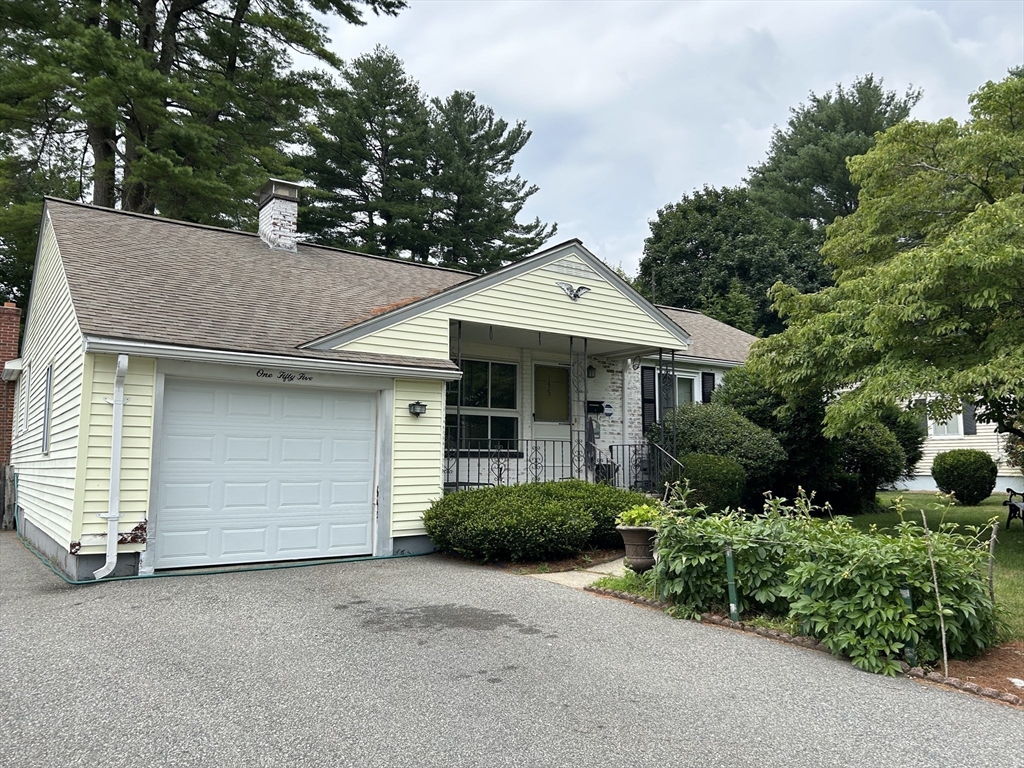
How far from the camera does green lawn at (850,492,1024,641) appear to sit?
642cm

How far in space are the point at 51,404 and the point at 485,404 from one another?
255 inches

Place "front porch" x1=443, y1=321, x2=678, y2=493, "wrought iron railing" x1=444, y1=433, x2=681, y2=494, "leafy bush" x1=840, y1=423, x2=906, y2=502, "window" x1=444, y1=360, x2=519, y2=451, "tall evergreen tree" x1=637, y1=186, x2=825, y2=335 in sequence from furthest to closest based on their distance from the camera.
Answer: "tall evergreen tree" x1=637, y1=186, x2=825, y2=335, "leafy bush" x1=840, y1=423, x2=906, y2=502, "window" x1=444, y1=360, x2=519, y2=451, "front porch" x1=443, y1=321, x2=678, y2=493, "wrought iron railing" x1=444, y1=433, x2=681, y2=494

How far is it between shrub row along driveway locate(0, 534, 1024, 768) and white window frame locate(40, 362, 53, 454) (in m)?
3.81

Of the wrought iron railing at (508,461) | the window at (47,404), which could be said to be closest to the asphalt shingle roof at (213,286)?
the window at (47,404)

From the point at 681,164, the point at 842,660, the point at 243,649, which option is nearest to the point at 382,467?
the point at 243,649

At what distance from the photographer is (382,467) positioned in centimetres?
918

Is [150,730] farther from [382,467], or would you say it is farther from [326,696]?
[382,467]

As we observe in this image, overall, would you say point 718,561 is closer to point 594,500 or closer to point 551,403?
point 594,500

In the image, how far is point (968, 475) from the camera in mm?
15766

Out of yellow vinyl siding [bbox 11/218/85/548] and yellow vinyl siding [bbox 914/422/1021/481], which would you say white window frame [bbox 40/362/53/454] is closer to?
yellow vinyl siding [bbox 11/218/85/548]

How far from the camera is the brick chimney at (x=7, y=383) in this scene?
48.2 feet

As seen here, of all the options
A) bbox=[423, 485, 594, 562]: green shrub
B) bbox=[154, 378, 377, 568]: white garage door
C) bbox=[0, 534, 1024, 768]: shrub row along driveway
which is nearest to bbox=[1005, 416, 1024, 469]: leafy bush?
bbox=[423, 485, 594, 562]: green shrub

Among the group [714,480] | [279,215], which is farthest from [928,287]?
[279,215]

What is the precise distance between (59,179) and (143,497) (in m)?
19.0
